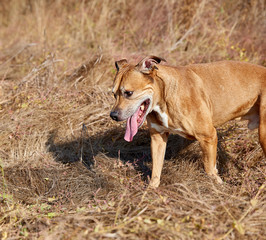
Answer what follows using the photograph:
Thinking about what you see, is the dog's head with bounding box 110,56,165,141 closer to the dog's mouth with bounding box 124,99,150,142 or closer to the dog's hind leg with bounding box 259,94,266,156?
the dog's mouth with bounding box 124,99,150,142

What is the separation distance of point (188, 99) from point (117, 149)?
1925mm

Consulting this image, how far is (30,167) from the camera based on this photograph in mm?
5121

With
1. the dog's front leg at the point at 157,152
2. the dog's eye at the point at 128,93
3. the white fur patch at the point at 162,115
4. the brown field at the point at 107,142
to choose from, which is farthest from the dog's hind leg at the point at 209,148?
the dog's eye at the point at 128,93

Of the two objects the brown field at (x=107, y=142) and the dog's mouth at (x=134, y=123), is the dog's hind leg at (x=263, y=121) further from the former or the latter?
the dog's mouth at (x=134, y=123)

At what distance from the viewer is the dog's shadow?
5.30 metres

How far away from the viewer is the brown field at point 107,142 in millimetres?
3244

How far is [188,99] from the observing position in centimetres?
415

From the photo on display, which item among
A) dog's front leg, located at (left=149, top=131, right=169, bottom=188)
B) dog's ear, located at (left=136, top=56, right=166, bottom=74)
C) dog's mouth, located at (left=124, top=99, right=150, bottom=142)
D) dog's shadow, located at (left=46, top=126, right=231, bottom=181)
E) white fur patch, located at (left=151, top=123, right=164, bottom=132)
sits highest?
dog's ear, located at (left=136, top=56, right=166, bottom=74)

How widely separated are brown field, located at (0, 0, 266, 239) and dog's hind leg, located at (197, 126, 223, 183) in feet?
0.62

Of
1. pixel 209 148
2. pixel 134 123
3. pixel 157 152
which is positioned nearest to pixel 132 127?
pixel 134 123

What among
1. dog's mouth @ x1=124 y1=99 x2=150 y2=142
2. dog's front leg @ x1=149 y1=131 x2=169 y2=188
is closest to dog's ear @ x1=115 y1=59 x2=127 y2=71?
dog's mouth @ x1=124 y1=99 x2=150 y2=142

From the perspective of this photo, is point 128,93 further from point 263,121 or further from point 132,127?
point 263,121

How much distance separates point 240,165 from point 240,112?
0.86 meters

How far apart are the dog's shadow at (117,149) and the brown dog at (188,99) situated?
0.76 m
